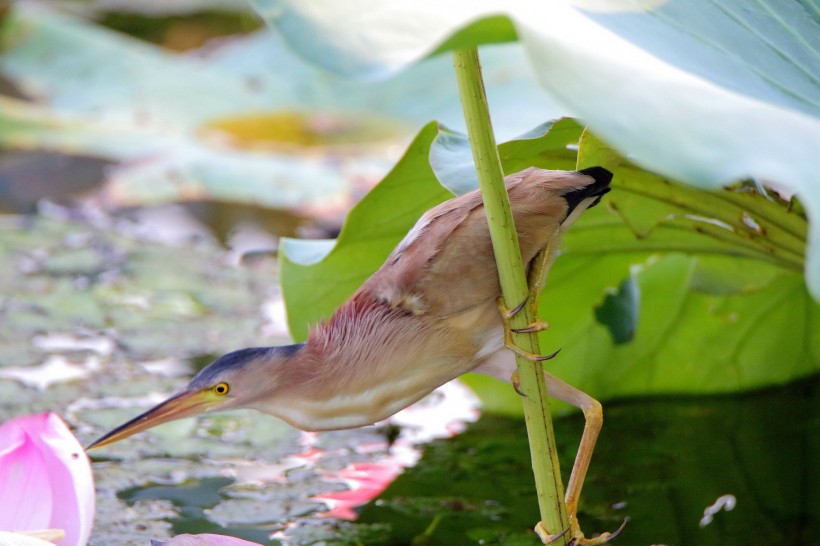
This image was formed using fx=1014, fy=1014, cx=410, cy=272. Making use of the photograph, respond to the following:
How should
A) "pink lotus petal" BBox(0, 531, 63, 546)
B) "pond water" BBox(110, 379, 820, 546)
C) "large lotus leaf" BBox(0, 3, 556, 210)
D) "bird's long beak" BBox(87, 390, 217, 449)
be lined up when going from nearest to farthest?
"pink lotus petal" BBox(0, 531, 63, 546) < "bird's long beak" BBox(87, 390, 217, 449) < "pond water" BBox(110, 379, 820, 546) < "large lotus leaf" BBox(0, 3, 556, 210)

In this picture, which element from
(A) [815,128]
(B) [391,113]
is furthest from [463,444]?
(B) [391,113]

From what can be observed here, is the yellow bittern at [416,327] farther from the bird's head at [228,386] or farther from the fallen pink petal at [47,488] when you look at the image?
the fallen pink petal at [47,488]

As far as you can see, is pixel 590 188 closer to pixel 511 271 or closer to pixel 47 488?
pixel 511 271

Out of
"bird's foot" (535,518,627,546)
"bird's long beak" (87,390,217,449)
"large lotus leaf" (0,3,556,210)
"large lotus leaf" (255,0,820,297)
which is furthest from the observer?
Result: "large lotus leaf" (0,3,556,210)

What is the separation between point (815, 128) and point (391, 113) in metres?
2.10

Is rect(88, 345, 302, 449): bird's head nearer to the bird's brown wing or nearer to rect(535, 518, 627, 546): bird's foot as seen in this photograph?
the bird's brown wing

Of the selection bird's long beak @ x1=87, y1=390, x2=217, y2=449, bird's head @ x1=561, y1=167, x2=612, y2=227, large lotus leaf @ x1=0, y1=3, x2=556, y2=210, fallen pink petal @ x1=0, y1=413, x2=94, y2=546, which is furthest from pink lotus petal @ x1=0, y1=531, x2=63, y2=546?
large lotus leaf @ x1=0, y1=3, x2=556, y2=210

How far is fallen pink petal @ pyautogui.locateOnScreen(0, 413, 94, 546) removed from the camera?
0.74 m

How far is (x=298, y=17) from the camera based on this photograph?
0.62 m

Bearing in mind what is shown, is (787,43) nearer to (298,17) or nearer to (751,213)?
(751,213)

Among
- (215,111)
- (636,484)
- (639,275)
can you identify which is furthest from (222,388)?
(215,111)

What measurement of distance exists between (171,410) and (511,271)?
34 cm

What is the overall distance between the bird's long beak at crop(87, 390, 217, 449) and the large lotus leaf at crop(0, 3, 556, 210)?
43.3 inches

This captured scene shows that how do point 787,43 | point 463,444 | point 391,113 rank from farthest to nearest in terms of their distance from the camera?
point 391,113
point 463,444
point 787,43
